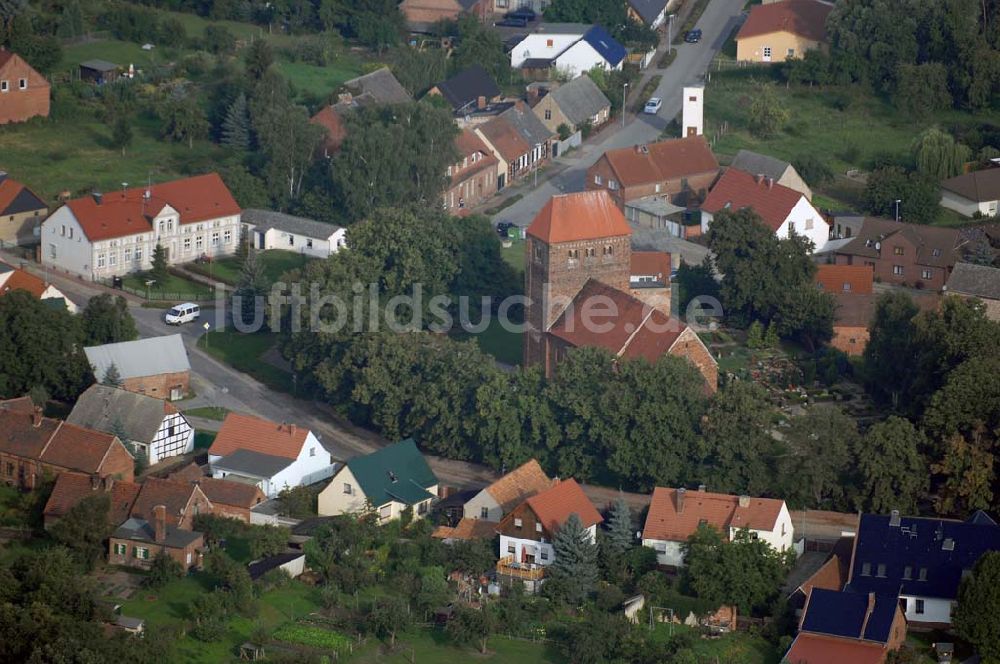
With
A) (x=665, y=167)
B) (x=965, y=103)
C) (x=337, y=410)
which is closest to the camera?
(x=337, y=410)

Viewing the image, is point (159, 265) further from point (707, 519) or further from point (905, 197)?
point (905, 197)

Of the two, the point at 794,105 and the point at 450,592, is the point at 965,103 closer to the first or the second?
the point at 794,105

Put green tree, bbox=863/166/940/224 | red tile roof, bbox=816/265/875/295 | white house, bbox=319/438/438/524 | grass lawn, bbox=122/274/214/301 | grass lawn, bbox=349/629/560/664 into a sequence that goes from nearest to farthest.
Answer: grass lawn, bbox=349/629/560/664 < white house, bbox=319/438/438/524 < red tile roof, bbox=816/265/875/295 < grass lawn, bbox=122/274/214/301 < green tree, bbox=863/166/940/224


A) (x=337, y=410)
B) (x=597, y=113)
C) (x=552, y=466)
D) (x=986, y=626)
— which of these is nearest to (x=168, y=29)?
(x=597, y=113)

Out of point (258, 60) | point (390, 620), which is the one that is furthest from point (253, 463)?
point (258, 60)

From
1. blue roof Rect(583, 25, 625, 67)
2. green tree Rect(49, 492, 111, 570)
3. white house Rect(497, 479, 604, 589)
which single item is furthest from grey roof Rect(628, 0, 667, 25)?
green tree Rect(49, 492, 111, 570)

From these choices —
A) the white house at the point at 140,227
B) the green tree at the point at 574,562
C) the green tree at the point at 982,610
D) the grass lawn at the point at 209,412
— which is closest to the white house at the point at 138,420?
the grass lawn at the point at 209,412

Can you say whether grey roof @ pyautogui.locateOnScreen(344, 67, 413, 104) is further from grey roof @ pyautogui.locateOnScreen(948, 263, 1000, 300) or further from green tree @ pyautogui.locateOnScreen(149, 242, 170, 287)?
grey roof @ pyautogui.locateOnScreen(948, 263, 1000, 300)
